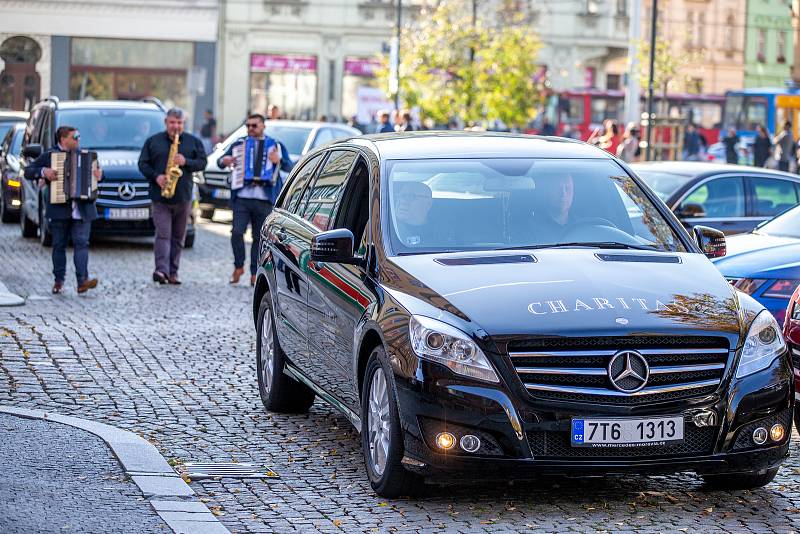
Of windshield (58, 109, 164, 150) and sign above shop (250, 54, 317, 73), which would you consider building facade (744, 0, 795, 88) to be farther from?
windshield (58, 109, 164, 150)

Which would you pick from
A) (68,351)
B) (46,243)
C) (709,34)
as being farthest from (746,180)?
(709,34)

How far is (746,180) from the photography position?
54.6 ft

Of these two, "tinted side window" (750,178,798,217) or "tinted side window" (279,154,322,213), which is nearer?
"tinted side window" (279,154,322,213)

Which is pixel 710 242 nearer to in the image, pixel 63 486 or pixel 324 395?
pixel 324 395

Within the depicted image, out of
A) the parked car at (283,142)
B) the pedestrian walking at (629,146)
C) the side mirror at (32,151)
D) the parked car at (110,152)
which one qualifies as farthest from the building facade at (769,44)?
the side mirror at (32,151)

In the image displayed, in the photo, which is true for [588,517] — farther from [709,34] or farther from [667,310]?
[709,34]

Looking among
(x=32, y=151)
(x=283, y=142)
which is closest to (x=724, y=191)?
(x=32, y=151)

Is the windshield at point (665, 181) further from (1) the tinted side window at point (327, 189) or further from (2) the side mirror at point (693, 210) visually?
(1) the tinted side window at point (327, 189)

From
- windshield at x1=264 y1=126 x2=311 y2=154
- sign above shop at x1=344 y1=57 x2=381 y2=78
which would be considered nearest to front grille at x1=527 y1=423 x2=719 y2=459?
windshield at x1=264 y1=126 x2=311 y2=154

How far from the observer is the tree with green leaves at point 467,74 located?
47406 mm

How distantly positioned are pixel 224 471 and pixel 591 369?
2091 mm

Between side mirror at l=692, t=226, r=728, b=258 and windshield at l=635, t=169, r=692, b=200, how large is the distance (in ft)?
23.8

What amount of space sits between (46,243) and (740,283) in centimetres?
1297

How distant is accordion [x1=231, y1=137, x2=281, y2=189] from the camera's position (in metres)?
17.7
